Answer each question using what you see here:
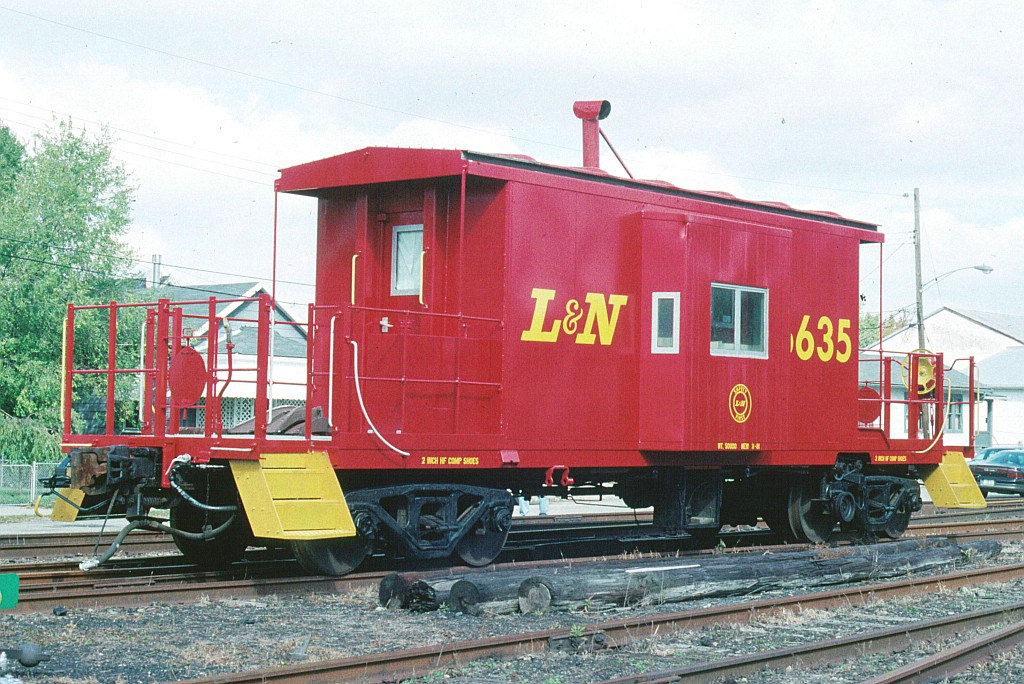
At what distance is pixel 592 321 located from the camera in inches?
480

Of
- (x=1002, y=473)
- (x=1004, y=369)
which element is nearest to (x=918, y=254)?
(x=1002, y=473)

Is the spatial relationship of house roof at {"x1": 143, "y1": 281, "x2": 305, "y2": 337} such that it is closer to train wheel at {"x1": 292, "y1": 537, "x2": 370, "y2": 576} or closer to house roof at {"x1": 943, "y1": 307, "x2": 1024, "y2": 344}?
train wheel at {"x1": 292, "y1": 537, "x2": 370, "y2": 576}

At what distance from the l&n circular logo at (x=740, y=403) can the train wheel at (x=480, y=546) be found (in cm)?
304

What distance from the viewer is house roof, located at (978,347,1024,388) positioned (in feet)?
176

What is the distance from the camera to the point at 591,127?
1387cm

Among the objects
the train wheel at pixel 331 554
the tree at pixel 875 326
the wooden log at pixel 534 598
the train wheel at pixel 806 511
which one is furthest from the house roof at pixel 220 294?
the tree at pixel 875 326

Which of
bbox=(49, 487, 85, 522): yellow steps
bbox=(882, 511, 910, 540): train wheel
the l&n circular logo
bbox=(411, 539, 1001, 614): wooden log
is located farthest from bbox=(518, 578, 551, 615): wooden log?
bbox=(882, 511, 910, 540): train wheel

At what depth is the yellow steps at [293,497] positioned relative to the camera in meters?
9.55

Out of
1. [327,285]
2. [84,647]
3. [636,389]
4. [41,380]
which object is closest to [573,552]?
[636,389]

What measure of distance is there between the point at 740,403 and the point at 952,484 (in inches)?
180

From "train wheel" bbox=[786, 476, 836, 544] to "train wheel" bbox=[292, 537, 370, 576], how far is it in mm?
6052

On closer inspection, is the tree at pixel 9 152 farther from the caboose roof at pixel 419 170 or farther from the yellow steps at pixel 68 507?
the yellow steps at pixel 68 507

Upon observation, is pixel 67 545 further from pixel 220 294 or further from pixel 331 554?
pixel 220 294

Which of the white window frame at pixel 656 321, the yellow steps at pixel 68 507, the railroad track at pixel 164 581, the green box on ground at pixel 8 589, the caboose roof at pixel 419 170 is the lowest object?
the railroad track at pixel 164 581
